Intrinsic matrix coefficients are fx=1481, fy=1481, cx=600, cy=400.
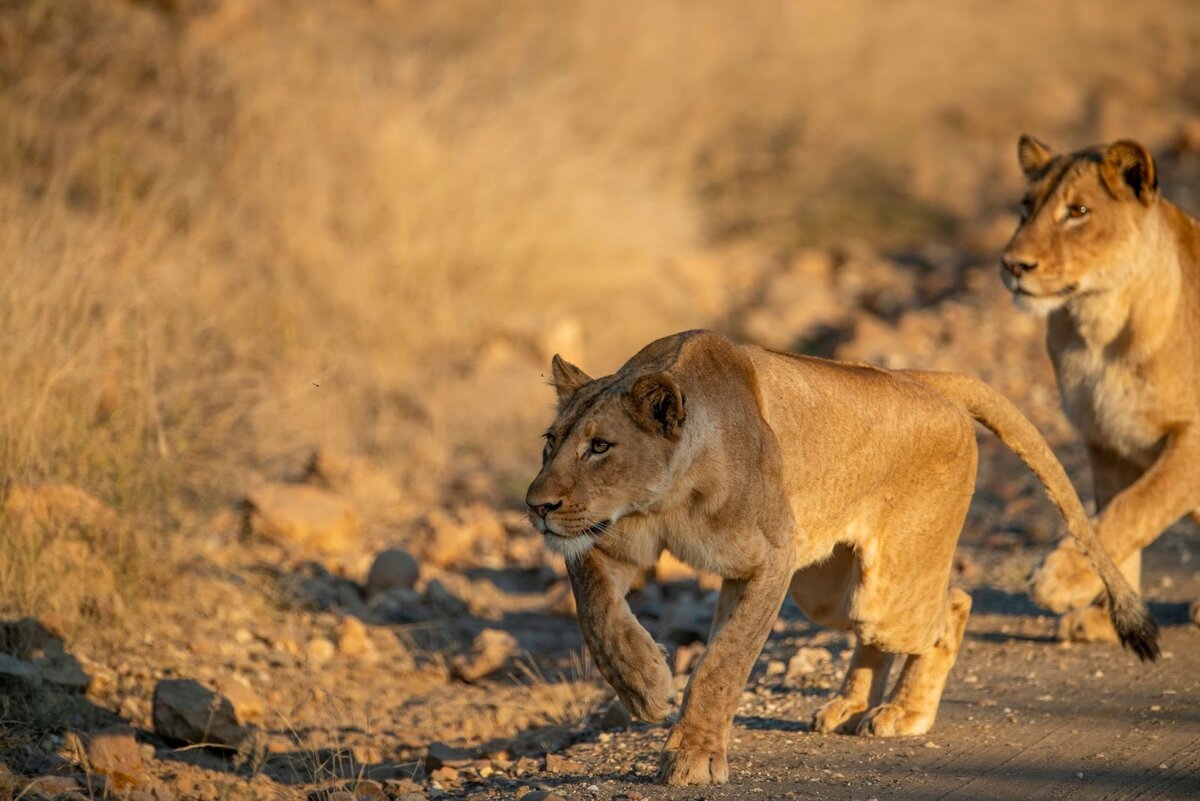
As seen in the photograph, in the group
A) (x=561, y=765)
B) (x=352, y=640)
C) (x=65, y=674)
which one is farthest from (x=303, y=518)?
(x=561, y=765)

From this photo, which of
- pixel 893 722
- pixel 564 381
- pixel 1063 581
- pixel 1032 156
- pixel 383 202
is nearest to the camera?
pixel 564 381

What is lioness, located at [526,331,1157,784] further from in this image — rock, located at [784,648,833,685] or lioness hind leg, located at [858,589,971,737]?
rock, located at [784,648,833,685]

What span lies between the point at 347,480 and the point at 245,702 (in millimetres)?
3299

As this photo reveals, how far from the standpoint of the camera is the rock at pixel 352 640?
7199 mm

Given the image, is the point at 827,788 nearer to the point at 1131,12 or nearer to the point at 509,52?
the point at 509,52

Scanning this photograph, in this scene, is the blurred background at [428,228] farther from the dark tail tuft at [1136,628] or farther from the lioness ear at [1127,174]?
the dark tail tuft at [1136,628]

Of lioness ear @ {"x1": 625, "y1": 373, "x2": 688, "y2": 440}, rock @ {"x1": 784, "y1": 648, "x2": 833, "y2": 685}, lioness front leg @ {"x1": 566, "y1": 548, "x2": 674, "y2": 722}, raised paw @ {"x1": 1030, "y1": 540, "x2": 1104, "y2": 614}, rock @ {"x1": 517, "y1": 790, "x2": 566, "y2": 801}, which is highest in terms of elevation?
lioness ear @ {"x1": 625, "y1": 373, "x2": 688, "y2": 440}

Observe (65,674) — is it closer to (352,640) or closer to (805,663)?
Answer: (352,640)

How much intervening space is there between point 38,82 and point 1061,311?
25.3 feet

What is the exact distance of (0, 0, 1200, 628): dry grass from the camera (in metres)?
7.52

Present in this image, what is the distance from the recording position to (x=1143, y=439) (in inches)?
257

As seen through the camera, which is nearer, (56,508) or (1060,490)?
(1060,490)

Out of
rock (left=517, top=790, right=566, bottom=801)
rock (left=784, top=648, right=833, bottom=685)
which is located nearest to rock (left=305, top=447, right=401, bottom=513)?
rock (left=784, top=648, right=833, bottom=685)

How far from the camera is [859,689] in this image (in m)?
5.43
